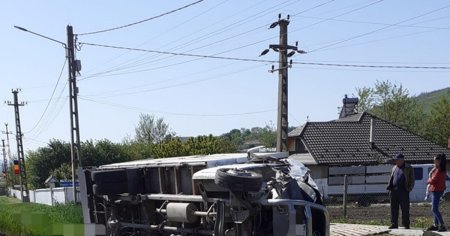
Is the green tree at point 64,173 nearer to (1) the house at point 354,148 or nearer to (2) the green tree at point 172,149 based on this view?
(2) the green tree at point 172,149

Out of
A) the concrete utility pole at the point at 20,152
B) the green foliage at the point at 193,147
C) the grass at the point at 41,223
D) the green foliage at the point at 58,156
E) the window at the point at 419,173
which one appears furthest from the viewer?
the green foliage at the point at 58,156

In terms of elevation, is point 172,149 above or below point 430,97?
above

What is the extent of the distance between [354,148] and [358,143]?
651 mm

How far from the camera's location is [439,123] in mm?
48875

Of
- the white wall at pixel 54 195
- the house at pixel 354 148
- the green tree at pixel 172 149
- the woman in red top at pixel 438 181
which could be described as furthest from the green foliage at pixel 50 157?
the woman in red top at pixel 438 181

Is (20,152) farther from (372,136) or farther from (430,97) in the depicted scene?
(430,97)

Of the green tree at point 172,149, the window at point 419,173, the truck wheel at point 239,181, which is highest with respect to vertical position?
the truck wheel at point 239,181

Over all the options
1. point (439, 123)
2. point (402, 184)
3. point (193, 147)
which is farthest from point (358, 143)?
point (402, 184)

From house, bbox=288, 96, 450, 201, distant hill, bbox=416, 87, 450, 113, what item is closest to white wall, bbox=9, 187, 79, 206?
house, bbox=288, 96, 450, 201

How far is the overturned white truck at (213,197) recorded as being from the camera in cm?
806

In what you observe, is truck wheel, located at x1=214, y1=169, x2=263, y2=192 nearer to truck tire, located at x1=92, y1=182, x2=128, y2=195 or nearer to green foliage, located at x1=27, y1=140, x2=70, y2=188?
truck tire, located at x1=92, y1=182, x2=128, y2=195

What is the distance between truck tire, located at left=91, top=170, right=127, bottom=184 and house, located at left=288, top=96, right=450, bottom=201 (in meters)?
20.0

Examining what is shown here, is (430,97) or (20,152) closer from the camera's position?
(20,152)

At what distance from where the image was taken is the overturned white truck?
8062 millimetres
